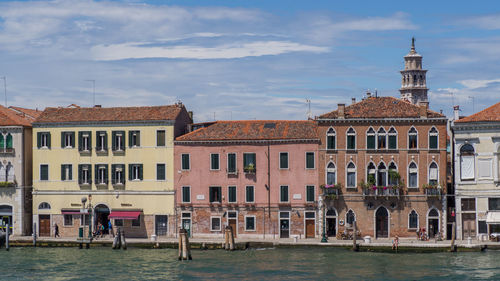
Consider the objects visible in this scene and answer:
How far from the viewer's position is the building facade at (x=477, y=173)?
191 feet

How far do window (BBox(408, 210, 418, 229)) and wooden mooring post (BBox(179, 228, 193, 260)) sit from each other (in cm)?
1460

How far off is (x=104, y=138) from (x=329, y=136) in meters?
15.4

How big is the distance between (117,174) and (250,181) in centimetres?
921

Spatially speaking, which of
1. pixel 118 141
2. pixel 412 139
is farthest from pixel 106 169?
pixel 412 139

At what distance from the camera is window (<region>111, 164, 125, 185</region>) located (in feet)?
207

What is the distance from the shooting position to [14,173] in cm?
6456

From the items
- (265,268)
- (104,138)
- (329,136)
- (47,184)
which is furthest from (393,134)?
(47,184)

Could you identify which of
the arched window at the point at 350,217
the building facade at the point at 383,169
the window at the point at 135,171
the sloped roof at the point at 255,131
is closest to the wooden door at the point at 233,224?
Answer: the sloped roof at the point at 255,131

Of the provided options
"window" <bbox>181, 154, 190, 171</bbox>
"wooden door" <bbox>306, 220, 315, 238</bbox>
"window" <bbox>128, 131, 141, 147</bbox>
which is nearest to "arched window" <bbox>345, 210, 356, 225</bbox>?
Result: "wooden door" <bbox>306, 220, 315, 238</bbox>

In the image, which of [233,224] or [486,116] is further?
[233,224]

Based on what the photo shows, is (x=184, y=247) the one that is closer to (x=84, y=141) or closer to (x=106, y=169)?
(x=106, y=169)

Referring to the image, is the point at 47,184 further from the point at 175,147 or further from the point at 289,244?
the point at 289,244

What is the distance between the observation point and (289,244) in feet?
189

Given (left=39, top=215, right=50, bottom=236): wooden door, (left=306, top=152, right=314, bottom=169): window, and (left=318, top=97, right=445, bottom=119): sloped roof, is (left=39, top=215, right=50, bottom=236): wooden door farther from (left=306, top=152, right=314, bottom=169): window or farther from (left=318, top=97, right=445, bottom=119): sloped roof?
(left=318, top=97, right=445, bottom=119): sloped roof
